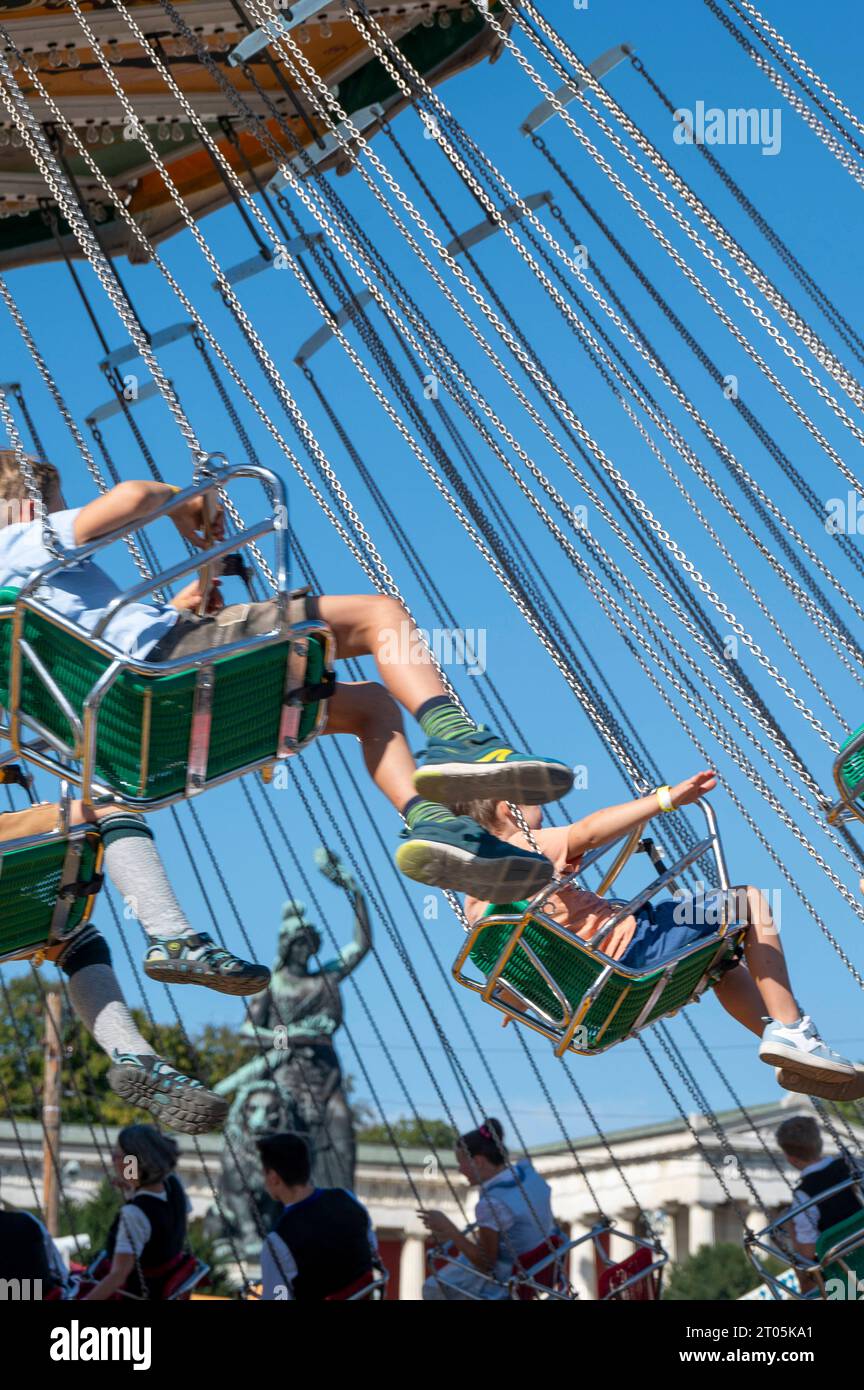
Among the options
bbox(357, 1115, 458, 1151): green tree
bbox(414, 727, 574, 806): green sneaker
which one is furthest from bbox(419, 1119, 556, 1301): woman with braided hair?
bbox(357, 1115, 458, 1151): green tree

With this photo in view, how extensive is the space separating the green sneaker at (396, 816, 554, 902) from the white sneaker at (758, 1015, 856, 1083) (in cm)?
167

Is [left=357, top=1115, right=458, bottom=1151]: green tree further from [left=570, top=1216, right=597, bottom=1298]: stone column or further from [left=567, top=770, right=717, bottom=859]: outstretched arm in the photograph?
[left=567, top=770, right=717, bottom=859]: outstretched arm

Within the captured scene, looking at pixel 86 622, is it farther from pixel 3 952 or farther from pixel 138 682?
pixel 3 952

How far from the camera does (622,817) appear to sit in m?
6.29

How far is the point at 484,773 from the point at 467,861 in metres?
0.28

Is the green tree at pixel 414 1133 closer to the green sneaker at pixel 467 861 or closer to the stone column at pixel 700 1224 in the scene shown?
the stone column at pixel 700 1224

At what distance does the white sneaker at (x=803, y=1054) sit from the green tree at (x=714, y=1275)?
2482cm

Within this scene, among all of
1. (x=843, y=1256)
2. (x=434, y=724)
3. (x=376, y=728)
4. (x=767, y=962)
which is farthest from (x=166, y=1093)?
(x=843, y=1256)

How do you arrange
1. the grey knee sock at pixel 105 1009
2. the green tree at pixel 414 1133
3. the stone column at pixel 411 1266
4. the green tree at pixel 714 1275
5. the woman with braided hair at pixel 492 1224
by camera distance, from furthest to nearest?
1. the green tree at pixel 414 1133
2. the stone column at pixel 411 1266
3. the green tree at pixel 714 1275
4. the woman with braided hair at pixel 492 1224
5. the grey knee sock at pixel 105 1009

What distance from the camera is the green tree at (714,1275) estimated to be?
30391 millimetres

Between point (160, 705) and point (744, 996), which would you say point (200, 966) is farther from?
point (744, 996)

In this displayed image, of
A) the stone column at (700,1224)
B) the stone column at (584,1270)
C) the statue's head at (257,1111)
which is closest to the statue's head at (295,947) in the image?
the statue's head at (257,1111)
